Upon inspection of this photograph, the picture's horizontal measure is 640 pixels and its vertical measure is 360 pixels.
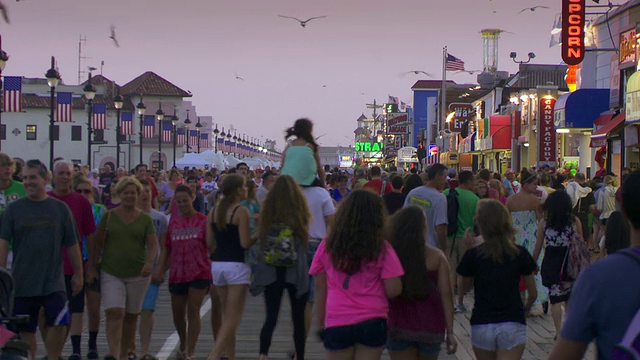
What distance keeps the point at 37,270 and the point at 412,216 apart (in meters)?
3.16

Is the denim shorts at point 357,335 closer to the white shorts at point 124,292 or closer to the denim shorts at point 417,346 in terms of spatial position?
the denim shorts at point 417,346

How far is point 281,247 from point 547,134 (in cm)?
3349

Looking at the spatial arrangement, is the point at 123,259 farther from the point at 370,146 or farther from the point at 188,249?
the point at 370,146

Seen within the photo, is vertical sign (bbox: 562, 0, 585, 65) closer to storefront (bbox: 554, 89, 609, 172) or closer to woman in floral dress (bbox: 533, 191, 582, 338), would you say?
storefront (bbox: 554, 89, 609, 172)

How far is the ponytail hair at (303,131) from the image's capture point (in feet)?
32.3

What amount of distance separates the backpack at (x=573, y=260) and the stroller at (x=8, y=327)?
19.9ft

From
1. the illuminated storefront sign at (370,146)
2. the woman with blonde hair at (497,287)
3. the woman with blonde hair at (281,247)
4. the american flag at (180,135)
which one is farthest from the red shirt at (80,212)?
the illuminated storefront sign at (370,146)

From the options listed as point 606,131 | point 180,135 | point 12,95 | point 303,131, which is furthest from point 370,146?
point 303,131

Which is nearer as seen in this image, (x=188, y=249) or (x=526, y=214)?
(x=188, y=249)

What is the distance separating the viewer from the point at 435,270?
676 centimetres

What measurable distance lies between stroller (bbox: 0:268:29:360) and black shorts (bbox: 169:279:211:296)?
3.34 m

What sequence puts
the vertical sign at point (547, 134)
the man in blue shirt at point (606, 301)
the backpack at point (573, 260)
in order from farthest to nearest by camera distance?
the vertical sign at point (547, 134) < the backpack at point (573, 260) < the man in blue shirt at point (606, 301)

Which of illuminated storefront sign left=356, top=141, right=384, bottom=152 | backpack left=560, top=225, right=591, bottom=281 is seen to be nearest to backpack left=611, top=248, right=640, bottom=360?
backpack left=560, top=225, right=591, bottom=281

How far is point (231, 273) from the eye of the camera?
8.83 metres
